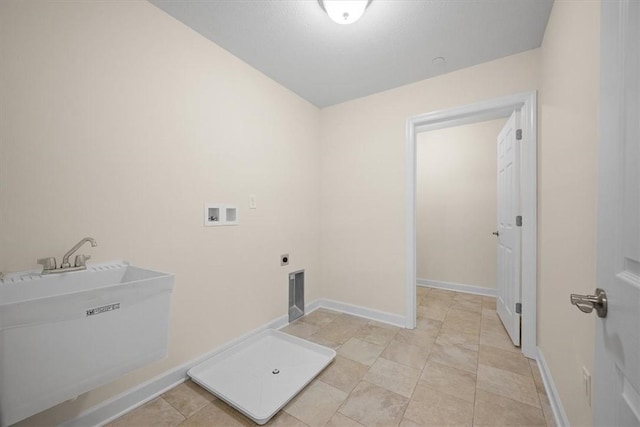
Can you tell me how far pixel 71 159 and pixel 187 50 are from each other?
1036 mm

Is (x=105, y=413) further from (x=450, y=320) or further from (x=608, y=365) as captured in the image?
(x=450, y=320)

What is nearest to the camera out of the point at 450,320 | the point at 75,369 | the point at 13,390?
the point at 13,390

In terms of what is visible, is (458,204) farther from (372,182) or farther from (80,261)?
(80,261)


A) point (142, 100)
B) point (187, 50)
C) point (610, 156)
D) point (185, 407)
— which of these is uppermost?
point (187, 50)

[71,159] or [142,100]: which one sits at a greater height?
[142,100]

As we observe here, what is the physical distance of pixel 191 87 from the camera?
175 cm

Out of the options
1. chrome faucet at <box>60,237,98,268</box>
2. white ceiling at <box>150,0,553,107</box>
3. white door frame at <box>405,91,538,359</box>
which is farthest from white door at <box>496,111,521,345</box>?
chrome faucet at <box>60,237,98,268</box>

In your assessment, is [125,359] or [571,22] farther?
[571,22]

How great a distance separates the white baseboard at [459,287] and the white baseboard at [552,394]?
63.2 inches

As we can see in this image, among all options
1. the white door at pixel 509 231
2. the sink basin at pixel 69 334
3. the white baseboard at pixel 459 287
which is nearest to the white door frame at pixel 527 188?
the white door at pixel 509 231

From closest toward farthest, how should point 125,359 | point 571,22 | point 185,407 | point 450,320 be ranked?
point 125,359 < point 571,22 < point 185,407 < point 450,320

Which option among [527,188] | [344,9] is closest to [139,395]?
[344,9]

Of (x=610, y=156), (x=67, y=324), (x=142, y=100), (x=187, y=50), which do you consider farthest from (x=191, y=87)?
(x=610, y=156)

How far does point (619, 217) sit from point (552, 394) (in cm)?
153
